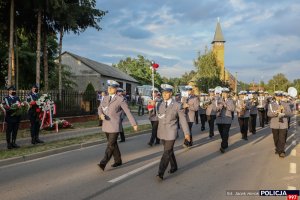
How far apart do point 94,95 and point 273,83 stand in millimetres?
86636

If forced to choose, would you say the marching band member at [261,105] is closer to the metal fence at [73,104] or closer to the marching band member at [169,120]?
the metal fence at [73,104]

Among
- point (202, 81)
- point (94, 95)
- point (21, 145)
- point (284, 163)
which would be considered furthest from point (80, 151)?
point (202, 81)

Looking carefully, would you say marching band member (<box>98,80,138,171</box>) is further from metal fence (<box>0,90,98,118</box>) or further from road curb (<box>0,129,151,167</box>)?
metal fence (<box>0,90,98,118</box>)

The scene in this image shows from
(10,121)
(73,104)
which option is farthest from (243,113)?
(73,104)

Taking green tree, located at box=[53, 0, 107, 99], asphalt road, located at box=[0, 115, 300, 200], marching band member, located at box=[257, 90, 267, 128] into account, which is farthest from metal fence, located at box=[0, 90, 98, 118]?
marching band member, located at box=[257, 90, 267, 128]

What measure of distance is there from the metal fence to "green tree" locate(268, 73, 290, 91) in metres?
80.4

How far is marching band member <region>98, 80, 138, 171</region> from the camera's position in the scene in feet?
26.6

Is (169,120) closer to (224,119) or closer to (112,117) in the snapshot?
(112,117)

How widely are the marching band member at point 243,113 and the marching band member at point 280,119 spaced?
396 centimetres

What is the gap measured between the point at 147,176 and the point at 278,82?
9955 centimetres

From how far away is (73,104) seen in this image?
2153 centimetres

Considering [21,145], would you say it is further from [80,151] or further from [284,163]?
[284,163]

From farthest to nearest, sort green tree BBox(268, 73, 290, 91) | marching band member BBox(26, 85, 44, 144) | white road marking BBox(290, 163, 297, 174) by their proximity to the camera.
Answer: green tree BBox(268, 73, 290, 91)
marching band member BBox(26, 85, 44, 144)
white road marking BBox(290, 163, 297, 174)

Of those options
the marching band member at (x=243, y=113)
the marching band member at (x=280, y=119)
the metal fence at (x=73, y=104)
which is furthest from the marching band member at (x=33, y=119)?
the marching band member at (x=243, y=113)
